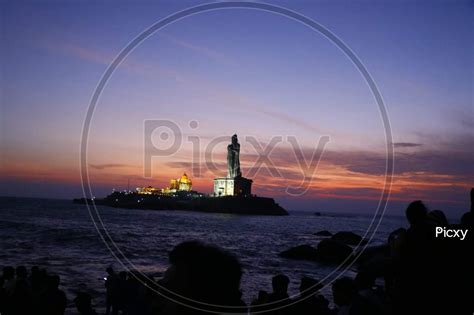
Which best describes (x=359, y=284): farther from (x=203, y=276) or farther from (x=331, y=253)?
(x=331, y=253)

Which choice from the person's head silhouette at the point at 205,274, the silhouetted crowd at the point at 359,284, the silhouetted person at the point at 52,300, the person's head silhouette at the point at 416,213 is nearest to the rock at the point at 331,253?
the silhouetted crowd at the point at 359,284

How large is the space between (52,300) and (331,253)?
32.9 meters

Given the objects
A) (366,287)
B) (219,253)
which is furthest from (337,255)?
(219,253)

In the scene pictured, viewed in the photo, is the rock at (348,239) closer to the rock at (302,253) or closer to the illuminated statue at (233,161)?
the rock at (302,253)

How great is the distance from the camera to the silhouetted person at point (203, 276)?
2.07m

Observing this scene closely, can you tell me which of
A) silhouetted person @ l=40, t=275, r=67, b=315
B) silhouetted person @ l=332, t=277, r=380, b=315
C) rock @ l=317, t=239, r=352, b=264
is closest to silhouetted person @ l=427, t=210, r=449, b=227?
silhouetted person @ l=332, t=277, r=380, b=315

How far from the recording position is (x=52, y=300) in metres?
8.39

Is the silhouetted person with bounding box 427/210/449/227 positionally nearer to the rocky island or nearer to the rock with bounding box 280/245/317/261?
the rock with bounding box 280/245/317/261

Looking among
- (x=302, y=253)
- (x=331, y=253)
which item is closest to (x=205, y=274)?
(x=331, y=253)

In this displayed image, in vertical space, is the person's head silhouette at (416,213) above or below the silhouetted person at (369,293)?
above

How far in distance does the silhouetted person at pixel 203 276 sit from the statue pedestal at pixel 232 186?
500 feet

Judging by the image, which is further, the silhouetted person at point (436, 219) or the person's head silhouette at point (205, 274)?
the silhouetted person at point (436, 219)

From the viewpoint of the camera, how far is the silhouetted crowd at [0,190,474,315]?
2.09 metres

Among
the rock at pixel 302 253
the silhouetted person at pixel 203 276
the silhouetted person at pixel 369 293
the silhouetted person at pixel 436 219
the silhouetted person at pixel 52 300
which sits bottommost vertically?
the rock at pixel 302 253
